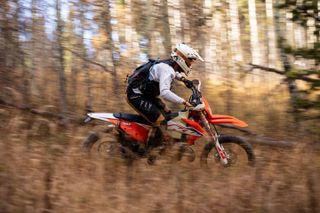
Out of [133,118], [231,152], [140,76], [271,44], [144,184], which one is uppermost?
[140,76]

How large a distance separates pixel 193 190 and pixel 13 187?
2018 mm

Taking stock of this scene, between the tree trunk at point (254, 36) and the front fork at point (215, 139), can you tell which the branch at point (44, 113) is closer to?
the front fork at point (215, 139)

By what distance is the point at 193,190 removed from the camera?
18.0ft

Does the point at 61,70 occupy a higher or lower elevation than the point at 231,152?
higher

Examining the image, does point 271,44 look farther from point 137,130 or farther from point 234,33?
point 137,130

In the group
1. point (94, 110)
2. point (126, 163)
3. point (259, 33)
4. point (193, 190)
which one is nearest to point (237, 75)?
point (259, 33)

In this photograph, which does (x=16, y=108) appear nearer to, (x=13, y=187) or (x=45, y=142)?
(x=45, y=142)

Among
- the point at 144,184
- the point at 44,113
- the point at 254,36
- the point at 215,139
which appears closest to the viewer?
the point at 144,184

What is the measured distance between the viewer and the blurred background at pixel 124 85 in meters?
5.38

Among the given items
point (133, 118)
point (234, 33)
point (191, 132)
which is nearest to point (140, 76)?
point (133, 118)

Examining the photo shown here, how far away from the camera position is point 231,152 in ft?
23.6

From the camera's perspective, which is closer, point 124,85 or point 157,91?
point 157,91

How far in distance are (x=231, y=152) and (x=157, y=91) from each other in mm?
1451

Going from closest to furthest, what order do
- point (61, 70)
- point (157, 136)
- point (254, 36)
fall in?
point (157, 136) → point (61, 70) → point (254, 36)
